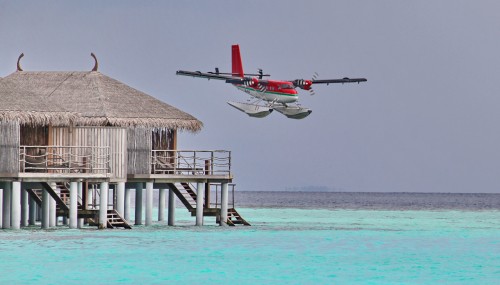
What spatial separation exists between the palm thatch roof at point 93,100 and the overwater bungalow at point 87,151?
0.04 meters

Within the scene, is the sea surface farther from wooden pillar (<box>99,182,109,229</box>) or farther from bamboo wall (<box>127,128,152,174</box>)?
bamboo wall (<box>127,128,152,174</box>)

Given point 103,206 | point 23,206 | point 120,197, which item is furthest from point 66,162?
point 23,206

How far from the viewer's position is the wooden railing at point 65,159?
4320cm

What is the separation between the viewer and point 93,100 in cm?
4756

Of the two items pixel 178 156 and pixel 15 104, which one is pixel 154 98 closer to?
pixel 178 156

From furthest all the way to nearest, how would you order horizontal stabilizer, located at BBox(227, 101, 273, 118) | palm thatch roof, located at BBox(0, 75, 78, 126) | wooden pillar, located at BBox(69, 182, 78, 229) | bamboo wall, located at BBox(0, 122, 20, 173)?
horizontal stabilizer, located at BBox(227, 101, 273, 118) < wooden pillar, located at BBox(69, 182, 78, 229) < palm thatch roof, located at BBox(0, 75, 78, 126) < bamboo wall, located at BBox(0, 122, 20, 173)

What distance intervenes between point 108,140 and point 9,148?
14.9 ft

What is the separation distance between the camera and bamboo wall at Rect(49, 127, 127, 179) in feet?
149

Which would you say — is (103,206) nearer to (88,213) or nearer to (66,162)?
(88,213)

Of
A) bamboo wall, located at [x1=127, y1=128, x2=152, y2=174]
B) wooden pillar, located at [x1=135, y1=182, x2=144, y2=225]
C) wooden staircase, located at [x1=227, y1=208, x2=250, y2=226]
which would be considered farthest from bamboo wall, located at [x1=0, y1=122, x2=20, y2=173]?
wooden staircase, located at [x1=227, y1=208, x2=250, y2=226]

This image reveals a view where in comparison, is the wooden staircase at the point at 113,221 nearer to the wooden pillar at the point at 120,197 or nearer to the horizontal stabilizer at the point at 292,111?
the wooden pillar at the point at 120,197

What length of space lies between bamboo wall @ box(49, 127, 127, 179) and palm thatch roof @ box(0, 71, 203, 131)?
408 mm

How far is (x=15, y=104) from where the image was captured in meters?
43.0

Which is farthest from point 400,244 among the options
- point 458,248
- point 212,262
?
point 212,262
